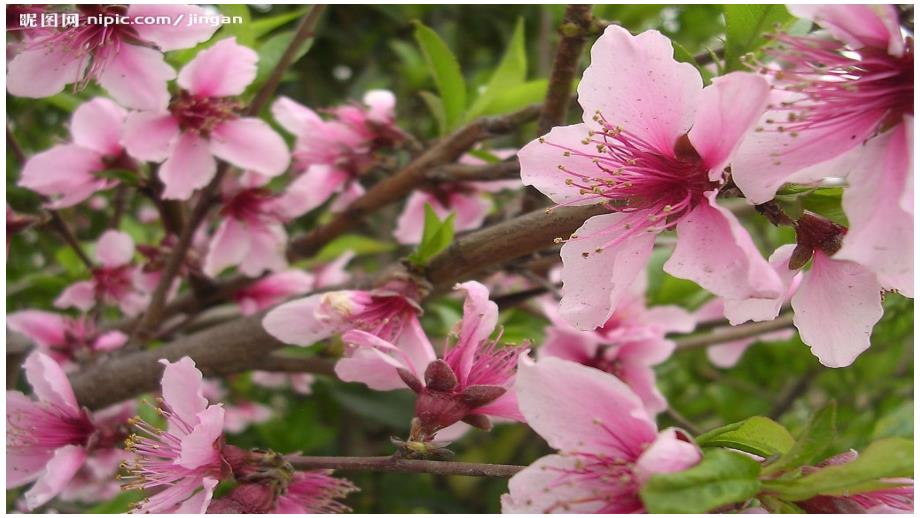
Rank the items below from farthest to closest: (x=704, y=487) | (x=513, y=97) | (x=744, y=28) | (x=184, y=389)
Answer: (x=513, y=97)
(x=744, y=28)
(x=184, y=389)
(x=704, y=487)

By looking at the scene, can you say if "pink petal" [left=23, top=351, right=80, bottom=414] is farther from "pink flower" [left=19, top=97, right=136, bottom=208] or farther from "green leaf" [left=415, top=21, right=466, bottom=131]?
"green leaf" [left=415, top=21, right=466, bottom=131]

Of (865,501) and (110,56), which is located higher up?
(110,56)

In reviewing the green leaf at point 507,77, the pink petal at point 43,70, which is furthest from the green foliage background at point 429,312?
the pink petal at point 43,70

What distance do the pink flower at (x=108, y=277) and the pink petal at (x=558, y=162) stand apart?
87 cm

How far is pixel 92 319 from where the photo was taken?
4.29 ft

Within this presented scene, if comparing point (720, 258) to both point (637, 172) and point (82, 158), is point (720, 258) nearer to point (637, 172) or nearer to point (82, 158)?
point (637, 172)

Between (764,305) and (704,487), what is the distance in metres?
0.25

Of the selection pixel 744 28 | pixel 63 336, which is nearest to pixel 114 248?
pixel 63 336

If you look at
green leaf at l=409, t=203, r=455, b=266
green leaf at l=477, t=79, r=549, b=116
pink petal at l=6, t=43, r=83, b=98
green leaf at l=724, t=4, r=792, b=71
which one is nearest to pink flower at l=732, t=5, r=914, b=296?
green leaf at l=724, t=4, r=792, b=71

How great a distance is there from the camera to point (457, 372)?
76 centimetres

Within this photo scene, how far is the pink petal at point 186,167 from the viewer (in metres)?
1.06

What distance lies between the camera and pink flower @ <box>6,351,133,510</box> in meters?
0.85

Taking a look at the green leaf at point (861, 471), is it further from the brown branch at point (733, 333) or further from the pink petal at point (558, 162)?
the brown branch at point (733, 333)

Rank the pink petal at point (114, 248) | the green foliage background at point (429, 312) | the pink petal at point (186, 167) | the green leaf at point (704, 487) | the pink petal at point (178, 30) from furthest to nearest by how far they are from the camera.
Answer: the green foliage background at point (429, 312), the pink petal at point (114, 248), the pink petal at point (186, 167), the pink petal at point (178, 30), the green leaf at point (704, 487)
